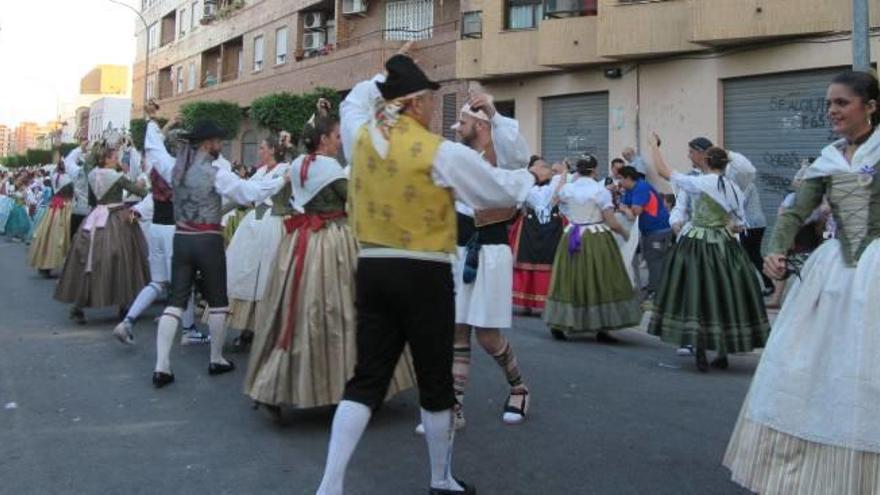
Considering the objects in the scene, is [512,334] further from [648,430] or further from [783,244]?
[783,244]

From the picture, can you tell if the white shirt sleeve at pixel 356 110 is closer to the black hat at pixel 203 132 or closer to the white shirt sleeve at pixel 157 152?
the black hat at pixel 203 132

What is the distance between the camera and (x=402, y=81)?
375 centimetres

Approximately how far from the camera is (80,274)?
9.73 m

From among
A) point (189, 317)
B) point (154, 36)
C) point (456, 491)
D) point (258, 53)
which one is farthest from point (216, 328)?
point (154, 36)

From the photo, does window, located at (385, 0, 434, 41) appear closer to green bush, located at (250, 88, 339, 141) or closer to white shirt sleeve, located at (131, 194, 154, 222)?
green bush, located at (250, 88, 339, 141)

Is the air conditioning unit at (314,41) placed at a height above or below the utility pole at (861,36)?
above

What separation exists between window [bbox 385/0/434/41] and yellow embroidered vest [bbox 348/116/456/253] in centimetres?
2285

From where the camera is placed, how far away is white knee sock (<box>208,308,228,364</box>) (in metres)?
6.59

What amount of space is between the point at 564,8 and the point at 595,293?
1167 centimetres

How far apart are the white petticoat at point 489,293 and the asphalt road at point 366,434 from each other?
704 mm

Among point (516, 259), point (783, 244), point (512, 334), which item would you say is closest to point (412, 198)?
point (783, 244)

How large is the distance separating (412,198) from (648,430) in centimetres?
250

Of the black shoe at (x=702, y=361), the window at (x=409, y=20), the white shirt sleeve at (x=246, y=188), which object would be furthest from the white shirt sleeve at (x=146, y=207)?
the window at (x=409, y=20)

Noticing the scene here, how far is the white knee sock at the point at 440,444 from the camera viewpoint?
12.5ft
